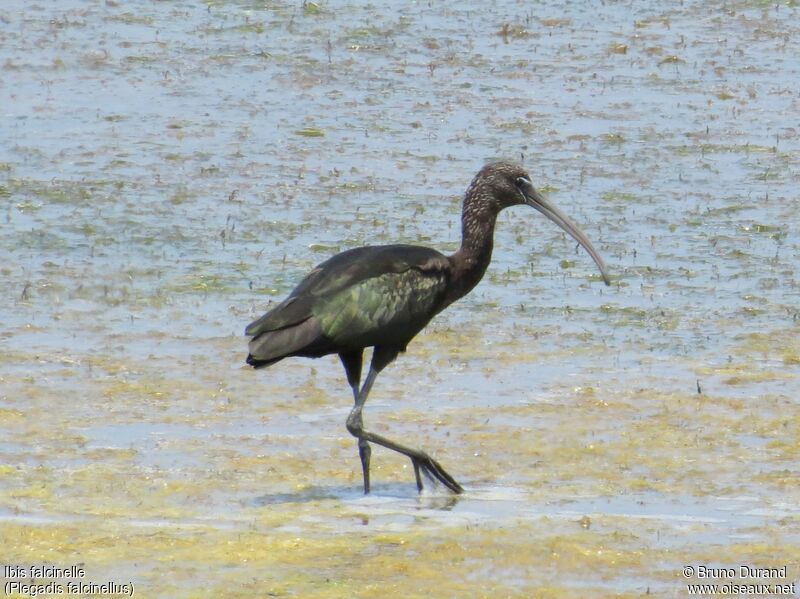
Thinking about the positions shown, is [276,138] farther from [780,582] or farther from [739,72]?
[780,582]

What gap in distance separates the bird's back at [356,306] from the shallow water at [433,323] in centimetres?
64

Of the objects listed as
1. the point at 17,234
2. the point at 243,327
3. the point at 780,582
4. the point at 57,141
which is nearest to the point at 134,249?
the point at 17,234

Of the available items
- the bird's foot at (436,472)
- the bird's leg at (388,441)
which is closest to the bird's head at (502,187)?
the bird's leg at (388,441)

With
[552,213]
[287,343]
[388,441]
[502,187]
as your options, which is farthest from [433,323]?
[287,343]

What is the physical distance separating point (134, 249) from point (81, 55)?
5.74m

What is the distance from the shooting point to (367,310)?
8.24 meters

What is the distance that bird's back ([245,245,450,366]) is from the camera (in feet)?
26.4

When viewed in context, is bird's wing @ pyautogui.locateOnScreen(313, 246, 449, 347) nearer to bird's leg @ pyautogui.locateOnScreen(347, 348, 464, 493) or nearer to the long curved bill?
bird's leg @ pyautogui.locateOnScreen(347, 348, 464, 493)

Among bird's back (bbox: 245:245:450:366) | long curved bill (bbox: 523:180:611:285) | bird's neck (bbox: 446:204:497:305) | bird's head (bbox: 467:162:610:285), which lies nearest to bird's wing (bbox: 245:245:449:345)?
bird's back (bbox: 245:245:450:366)

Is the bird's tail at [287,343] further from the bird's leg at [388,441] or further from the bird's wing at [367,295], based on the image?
the bird's leg at [388,441]

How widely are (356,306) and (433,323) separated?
293cm

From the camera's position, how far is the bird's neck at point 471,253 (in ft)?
28.6

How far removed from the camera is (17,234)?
12719 millimetres

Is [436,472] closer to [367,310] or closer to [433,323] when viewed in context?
[367,310]
